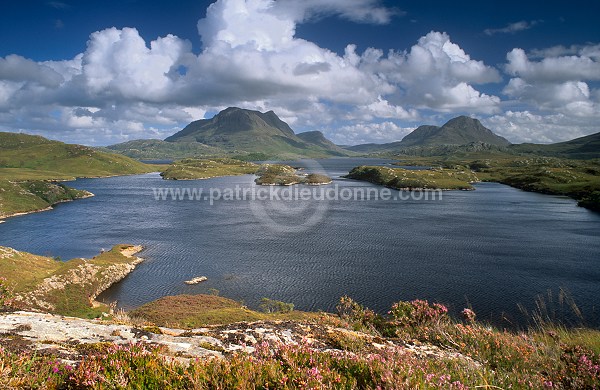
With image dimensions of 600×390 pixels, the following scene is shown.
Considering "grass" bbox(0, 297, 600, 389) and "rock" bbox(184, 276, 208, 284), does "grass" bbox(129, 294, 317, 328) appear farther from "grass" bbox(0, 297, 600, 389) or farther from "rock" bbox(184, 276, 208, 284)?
"grass" bbox(0, 297, 600, 389)

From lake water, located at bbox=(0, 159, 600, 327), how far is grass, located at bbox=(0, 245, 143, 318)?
3.43 metres

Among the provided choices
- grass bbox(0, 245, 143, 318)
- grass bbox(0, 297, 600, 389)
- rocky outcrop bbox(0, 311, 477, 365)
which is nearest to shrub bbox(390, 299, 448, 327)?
rocky outcrop bbox(0, 311, 477, 365)

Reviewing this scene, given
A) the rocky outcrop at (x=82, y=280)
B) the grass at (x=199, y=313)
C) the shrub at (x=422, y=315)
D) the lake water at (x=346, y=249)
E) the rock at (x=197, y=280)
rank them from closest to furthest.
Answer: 1. the shrub at (x=422, y=315)
2. the grass at (x=199, y=313)
3. the rocky outcrop at (x=82, y=280)
4. the lake water at (x=346, y=249)
5. the rock at (x=197, y=280)

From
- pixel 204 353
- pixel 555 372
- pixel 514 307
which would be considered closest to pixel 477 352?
pixel 555 372

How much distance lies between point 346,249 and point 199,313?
44138 mm

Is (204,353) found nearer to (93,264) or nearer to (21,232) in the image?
(93,264)

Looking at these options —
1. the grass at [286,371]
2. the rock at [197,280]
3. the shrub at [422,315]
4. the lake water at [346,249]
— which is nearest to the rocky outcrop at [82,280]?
the lake water at [346,249]

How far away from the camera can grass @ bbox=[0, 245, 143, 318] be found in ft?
155

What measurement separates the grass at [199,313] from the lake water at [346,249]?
5610mm

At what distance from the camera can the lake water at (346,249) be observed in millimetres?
55219

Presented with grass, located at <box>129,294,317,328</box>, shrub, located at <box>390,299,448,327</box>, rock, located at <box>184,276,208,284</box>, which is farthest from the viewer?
rock, located at <box>184,276,208,284</box>

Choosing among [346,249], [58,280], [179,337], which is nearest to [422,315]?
[179,337]

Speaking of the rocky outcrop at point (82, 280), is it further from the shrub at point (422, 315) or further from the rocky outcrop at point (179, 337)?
the shrub at point (422, 315)

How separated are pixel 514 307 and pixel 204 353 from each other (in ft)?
172
